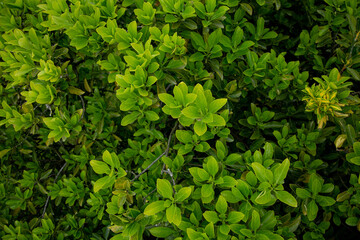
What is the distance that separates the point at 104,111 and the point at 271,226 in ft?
4.98

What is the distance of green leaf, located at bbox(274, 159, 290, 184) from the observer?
157 cm

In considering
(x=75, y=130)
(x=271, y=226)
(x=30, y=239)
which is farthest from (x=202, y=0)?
(x=30, y=239)

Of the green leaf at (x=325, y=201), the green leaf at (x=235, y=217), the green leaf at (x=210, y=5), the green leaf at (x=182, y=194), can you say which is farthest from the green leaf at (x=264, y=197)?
the green leaf at (x=210, y=5)

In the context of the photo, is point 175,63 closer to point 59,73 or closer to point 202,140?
point 202,140

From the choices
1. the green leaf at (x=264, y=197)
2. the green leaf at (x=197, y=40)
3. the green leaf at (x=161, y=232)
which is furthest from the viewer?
the green leaf at (x=197, y=40)

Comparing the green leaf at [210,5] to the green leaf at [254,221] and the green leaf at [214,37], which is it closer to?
the green leaf at [214,37]

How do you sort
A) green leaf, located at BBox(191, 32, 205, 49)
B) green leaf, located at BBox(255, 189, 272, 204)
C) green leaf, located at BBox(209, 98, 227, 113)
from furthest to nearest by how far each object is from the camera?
1. green leaf, located at BBox(191, 32, 205, 49)
2. green leaf, located at BBox(209, 98, 227, 113)
3. green leaf, located at BBox(255, 189, 272, 204)

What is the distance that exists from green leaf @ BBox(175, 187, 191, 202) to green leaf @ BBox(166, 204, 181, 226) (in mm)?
49

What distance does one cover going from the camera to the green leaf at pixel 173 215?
1.56 m

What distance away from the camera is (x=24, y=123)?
7.86 feet

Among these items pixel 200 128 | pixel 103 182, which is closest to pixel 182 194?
pixel 200 128

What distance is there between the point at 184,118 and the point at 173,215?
509 millimetres

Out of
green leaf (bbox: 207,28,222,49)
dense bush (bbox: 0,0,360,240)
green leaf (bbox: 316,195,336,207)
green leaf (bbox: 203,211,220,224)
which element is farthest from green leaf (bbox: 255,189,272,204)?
green leaf (bbox: 207,28,222,49)

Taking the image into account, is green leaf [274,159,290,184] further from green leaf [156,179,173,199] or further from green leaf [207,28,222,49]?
green leaf [207,28,222,49]
